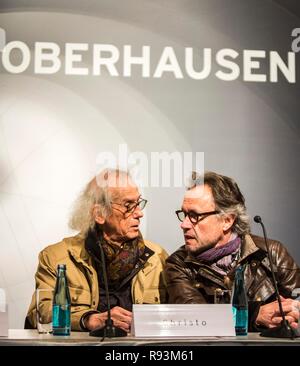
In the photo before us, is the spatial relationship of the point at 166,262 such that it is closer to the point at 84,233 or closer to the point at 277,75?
the point at 84,233

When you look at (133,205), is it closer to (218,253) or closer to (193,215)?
(193,215)

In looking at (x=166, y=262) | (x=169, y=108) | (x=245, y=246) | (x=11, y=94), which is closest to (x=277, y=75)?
(x=169, y=108)

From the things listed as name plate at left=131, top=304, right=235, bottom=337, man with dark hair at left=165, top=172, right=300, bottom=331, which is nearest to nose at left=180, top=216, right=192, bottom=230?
man with dark hair at left=165, top=172, right=300, bottom=331

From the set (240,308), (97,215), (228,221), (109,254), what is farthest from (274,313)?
(97,215)

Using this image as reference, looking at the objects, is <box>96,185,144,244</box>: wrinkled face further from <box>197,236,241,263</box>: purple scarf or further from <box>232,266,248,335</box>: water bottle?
<box>232,266,248,335</box>: water bottle

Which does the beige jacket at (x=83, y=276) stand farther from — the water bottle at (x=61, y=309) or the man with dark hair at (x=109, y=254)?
the water bottle at (x=61, y=309)

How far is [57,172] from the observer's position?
3.95 m

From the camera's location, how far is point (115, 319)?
11.4 ft

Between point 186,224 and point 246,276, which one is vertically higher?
point 186,224

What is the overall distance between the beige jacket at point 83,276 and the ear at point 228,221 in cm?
39

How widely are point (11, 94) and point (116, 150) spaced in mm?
690

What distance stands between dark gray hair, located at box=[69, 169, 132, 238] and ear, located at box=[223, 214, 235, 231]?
617 millimetres

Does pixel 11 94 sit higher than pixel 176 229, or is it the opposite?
pixel 11 94

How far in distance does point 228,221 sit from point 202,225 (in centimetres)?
16
